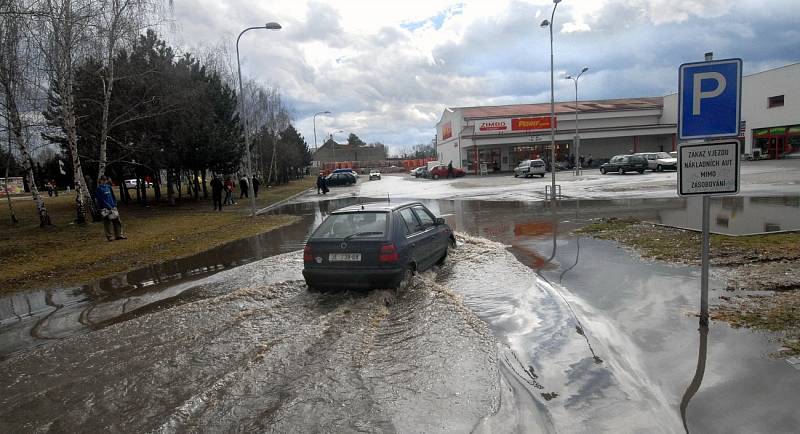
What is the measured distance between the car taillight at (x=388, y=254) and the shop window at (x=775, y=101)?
166 ft

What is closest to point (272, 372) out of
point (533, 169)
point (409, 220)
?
point (409, 220)

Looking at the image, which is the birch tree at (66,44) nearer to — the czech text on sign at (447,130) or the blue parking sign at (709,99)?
the blue parking sign at (709,99)

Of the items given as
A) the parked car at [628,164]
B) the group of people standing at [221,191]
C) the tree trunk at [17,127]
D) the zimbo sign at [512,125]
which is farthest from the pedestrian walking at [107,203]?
the zimbo sign at [512,125]

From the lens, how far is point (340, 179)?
48844mm

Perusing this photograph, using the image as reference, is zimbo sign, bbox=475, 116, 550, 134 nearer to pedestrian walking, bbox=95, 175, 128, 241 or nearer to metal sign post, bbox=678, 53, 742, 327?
pedestrian walking, bbox=95, 175, 128, 241

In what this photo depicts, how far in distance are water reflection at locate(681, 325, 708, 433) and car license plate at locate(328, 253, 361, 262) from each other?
4.12 m

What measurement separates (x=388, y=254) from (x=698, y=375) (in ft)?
12.6

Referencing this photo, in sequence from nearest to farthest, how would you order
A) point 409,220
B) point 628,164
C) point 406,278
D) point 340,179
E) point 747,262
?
point 406,278
point 747,262
point 409,220
point 628,164
point 340,179

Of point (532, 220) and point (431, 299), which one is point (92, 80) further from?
point (431, 299)

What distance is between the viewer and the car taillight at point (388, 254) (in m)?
6.64

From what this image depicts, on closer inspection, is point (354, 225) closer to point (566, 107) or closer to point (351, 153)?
point (566, 107)

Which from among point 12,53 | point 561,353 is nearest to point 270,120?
point 12,53

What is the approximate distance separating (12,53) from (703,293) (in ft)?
65.5

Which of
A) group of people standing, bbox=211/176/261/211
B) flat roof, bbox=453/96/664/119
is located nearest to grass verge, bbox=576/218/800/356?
group of people standing, bbox=211/176/261/211
